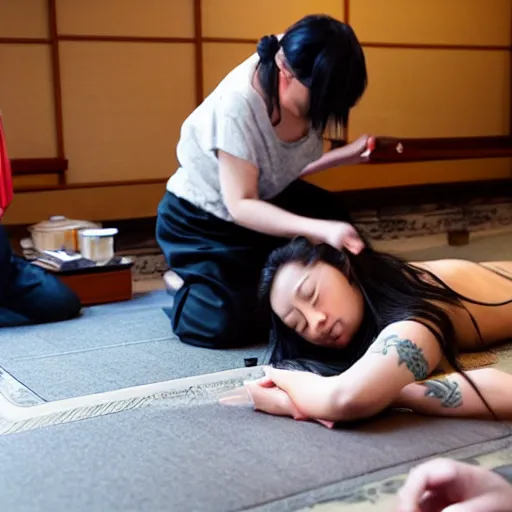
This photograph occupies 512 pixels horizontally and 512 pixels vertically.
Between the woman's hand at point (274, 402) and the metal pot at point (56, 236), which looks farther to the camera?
the metal pot at point (56, 236)

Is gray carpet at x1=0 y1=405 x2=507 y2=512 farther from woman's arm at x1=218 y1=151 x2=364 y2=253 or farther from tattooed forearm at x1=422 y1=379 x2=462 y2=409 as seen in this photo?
woman's arm at x1=218 y1=151 x2=364 y2=253

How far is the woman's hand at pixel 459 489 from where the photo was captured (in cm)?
99

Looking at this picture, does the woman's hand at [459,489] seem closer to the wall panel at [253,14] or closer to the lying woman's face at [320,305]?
the lying woman's face at [320,305]

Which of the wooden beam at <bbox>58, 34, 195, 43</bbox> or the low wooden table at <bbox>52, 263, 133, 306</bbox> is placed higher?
the wooden beam at <bbox>58, 34, 195, 43</bbox>

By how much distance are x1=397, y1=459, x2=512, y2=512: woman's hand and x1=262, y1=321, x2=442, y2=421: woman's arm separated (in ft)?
1.32

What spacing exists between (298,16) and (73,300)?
6.29 ft

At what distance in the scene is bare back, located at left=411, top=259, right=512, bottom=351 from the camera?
6.11 ft

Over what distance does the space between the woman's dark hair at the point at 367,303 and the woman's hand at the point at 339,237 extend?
0.06 ft

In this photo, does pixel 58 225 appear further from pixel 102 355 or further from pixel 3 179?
pixel 102 355

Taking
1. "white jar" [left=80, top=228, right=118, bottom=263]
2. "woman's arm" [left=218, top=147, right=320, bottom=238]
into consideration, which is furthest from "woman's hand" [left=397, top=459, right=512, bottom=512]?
"white jar" [left=80, top=228, right=118, bottom=263]

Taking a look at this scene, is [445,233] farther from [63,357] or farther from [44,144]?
[63,357]

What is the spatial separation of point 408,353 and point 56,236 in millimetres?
1775

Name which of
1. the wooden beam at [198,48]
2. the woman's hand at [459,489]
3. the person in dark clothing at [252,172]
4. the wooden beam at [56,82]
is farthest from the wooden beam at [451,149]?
the woman's hand at [459,489]

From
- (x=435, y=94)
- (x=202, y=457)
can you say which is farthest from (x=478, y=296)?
(x=435, y=94)
